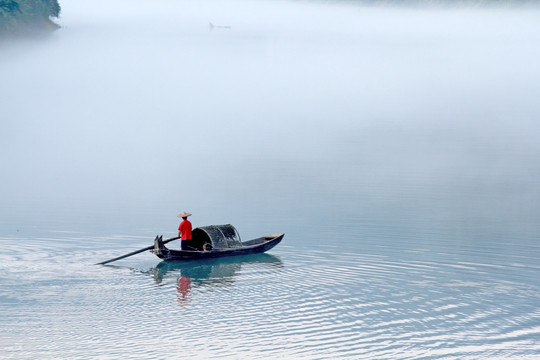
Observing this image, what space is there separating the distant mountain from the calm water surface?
13314mm

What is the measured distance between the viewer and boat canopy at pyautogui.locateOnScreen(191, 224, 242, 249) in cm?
3184

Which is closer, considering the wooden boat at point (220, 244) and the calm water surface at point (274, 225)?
the calm water surface at point (274, 225)

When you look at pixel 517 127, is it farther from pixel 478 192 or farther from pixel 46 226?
pixel 46 226

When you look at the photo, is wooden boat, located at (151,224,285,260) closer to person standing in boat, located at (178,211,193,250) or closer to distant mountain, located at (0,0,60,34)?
person standing in boat, located at (178,211,193,250)

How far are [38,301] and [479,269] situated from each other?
15.9 m

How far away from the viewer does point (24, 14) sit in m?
123

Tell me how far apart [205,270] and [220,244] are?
2.21 m

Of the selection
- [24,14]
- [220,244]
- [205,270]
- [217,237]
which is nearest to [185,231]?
[217,237]

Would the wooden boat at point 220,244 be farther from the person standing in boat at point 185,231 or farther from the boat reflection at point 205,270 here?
the person standing in boat at point 185,231

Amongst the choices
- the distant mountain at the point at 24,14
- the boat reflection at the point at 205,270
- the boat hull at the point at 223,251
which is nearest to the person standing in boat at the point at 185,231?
the boat hull at the point at 223,251

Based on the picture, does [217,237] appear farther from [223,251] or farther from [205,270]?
[205,270]

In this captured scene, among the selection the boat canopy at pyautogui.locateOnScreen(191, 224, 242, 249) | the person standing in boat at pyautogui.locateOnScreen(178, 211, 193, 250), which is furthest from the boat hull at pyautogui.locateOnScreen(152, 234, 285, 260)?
the person standing in boat at pyautogui.locateOnScreen(178, 211, 193, 250)

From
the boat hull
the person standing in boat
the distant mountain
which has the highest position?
the distant mountain

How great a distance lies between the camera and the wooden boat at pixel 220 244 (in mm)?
31078
